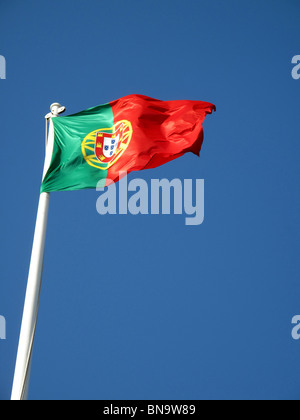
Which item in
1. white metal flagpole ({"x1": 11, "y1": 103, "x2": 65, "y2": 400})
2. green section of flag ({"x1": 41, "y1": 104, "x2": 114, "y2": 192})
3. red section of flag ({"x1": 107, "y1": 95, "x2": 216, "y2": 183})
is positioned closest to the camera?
white metal flagpole ({"x1": 11, "y1": 103, "x2": 65, "y2": 400})

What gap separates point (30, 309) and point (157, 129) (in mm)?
6413

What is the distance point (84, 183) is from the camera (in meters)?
16.9

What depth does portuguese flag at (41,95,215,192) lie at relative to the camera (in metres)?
17.0

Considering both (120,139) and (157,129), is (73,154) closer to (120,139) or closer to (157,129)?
(120,139)

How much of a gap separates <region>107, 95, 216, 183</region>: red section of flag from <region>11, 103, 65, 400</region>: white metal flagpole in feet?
7.64

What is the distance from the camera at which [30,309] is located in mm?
14578

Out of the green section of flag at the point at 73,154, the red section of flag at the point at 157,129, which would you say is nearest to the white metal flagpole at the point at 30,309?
the green section of flag at the point at 73,154

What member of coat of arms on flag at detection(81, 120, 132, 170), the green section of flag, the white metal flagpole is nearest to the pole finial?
the green section of flag

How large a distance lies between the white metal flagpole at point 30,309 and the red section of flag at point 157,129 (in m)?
2.33

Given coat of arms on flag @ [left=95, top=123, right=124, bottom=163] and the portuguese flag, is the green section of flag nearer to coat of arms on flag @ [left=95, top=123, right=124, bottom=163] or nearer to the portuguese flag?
the portuguese flag
